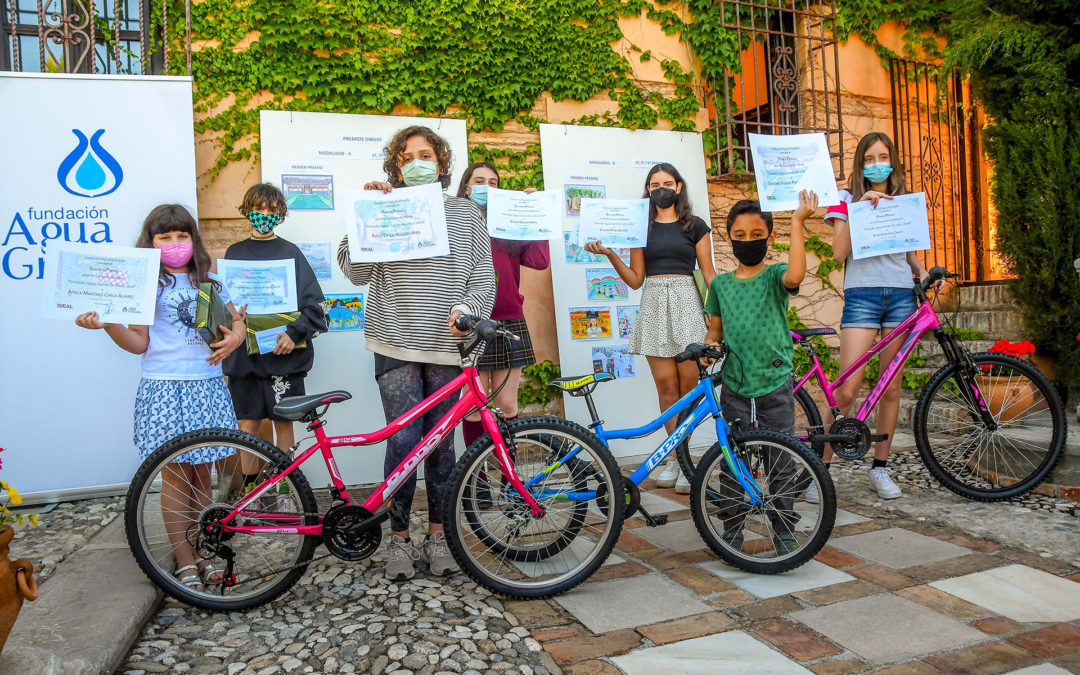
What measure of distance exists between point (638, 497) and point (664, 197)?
195 centimetres

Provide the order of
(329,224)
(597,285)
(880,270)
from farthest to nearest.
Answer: (597,285), (329,224), (880,270)

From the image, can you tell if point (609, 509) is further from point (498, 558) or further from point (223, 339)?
point (223, 339)

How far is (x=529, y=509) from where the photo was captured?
2969 millimetres

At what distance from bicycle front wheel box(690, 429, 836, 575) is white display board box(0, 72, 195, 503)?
3.44 metres

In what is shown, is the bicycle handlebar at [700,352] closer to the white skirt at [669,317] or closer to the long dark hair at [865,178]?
the white skirt at [669,317]

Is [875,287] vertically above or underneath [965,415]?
above

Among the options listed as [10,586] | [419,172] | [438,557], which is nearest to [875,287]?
[419,172]

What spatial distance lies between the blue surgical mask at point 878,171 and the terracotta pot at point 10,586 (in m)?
4.19

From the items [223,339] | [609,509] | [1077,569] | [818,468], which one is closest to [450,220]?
[223,339]

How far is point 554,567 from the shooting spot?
122 inches

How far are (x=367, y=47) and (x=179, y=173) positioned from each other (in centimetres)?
161

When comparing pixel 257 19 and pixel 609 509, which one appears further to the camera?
pixel 257 19

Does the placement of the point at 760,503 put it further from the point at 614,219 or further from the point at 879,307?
the point at 614,219

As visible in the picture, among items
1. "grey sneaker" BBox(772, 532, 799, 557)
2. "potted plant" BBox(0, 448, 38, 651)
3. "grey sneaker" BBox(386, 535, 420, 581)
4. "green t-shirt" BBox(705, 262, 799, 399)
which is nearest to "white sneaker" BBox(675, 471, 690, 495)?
"green t-shirt" BBox(705, 262, 799, 399)
